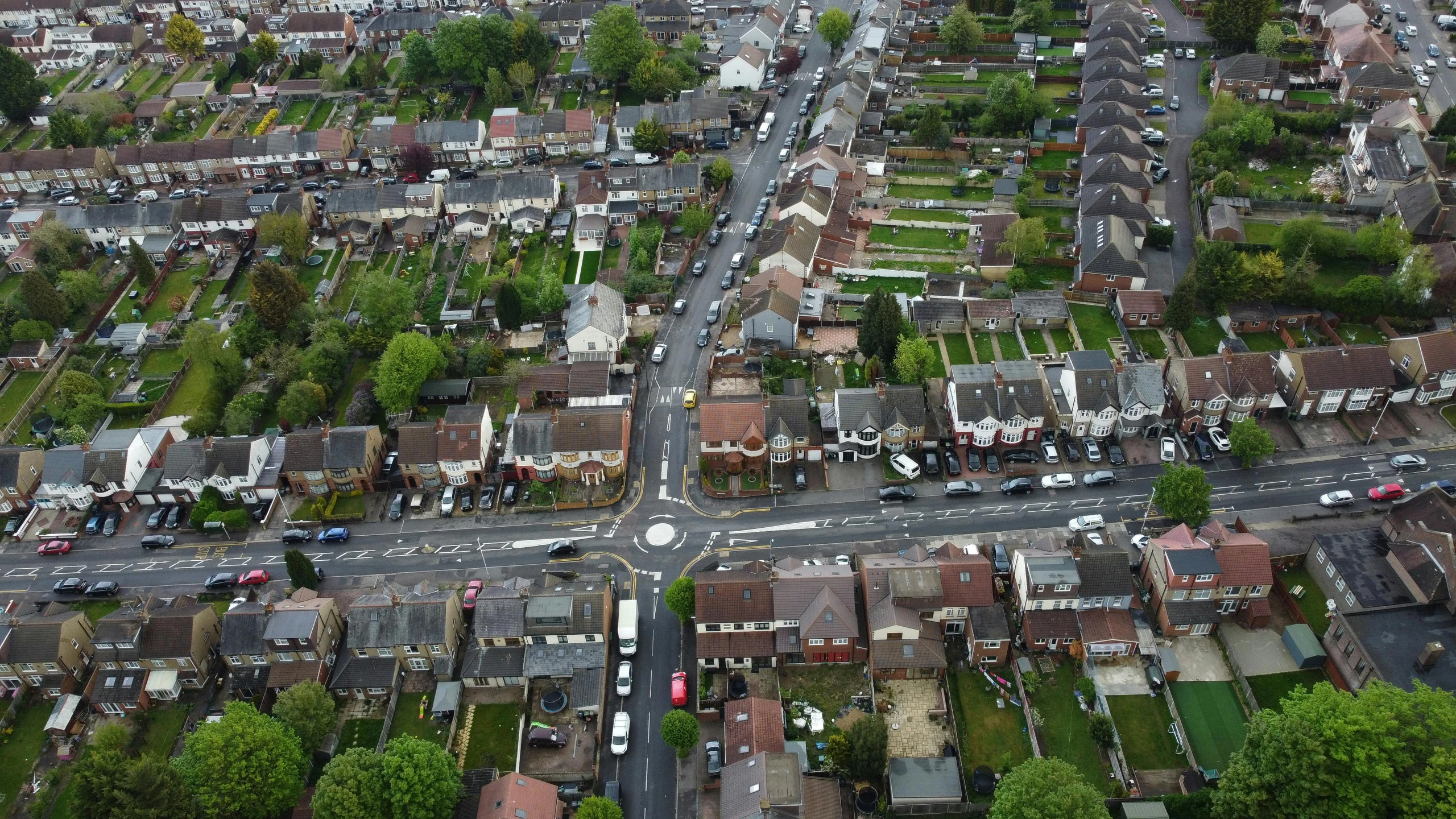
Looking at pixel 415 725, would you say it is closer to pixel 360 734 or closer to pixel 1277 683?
pixel 360 734

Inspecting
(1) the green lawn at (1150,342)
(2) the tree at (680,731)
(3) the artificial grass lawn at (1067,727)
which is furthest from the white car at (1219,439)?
(2) the tree at (680,731)

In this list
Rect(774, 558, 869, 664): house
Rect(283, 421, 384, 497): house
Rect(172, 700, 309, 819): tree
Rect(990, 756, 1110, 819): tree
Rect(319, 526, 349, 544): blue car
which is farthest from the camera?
Rect(283, 421, 384, 497): house

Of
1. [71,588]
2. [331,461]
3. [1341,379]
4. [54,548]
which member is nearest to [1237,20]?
[1341,379]

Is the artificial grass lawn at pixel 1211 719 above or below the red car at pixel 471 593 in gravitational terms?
below

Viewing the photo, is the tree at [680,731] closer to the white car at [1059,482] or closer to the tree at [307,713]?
the tree at [307,713]

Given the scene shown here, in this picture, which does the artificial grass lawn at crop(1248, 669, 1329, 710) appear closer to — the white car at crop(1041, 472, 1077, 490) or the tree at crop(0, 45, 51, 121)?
the white car at crop(1041, 472, 1077, 490)

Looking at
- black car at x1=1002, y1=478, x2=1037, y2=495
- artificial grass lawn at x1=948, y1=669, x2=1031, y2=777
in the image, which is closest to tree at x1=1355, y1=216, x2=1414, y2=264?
black car at x1=1002, y1=478, x2=1037, y2=495
